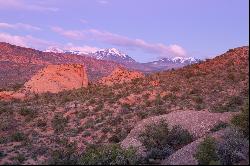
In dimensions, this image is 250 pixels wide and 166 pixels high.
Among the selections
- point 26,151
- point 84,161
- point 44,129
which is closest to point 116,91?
point 44,129

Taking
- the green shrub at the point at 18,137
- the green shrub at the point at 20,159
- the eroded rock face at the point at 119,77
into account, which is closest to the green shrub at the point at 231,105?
the green shrub at the point at 18,137

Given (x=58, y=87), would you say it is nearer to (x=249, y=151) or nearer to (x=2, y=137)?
(x=2, y=137)

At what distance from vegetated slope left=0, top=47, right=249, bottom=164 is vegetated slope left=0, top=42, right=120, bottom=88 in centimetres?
4905

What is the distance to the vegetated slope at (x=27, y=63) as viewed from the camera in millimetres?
93250

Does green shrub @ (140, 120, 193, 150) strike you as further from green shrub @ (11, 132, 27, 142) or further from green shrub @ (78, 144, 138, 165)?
green shrub @ (11, 132, 27, 142)

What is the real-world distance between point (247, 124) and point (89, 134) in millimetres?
11031

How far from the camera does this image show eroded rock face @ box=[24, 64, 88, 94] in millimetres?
43594

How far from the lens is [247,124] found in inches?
514

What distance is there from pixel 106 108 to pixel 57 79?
17.9m

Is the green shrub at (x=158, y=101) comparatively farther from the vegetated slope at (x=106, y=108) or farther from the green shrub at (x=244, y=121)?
the green shrub at (x=244, y=121)

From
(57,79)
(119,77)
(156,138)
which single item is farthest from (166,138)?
(119,77)

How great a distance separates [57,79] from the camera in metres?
45.7

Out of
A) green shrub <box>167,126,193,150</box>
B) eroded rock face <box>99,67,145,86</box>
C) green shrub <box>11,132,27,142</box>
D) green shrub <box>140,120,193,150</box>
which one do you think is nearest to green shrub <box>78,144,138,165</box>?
green shrub <box>140,120,193,150</box>

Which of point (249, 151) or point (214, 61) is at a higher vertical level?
point (214, 61)
